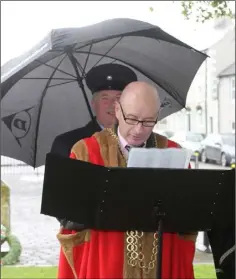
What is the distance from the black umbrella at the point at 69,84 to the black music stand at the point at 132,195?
1.51 metres

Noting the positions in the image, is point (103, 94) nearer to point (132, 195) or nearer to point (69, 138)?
point (69, 138)

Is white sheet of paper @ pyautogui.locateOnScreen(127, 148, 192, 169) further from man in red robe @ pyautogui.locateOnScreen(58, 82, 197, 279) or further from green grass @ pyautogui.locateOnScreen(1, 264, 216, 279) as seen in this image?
green grass @ pyautogui.locateOnScreen(1, 264, 216, 279)

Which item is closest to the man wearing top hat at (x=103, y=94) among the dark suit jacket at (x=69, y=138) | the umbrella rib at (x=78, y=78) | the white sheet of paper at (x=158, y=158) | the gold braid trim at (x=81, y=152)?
the dark suit jacket at (x=69, y=138)

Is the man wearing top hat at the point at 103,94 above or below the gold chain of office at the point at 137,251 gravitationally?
above

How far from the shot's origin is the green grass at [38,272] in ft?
20.6

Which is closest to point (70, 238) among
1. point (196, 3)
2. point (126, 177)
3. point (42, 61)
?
point (126, 177)

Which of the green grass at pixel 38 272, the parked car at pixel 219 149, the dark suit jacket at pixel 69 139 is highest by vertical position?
the parked car at pixel 219 149

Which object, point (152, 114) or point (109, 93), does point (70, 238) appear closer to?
point (152, 114)

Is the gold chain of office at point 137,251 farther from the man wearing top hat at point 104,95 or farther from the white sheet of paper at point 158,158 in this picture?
the man wearing top hat at point 104,95

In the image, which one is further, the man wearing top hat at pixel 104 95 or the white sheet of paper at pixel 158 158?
the man wearing top hat at pixel 104 95

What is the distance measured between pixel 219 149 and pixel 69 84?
18.7m

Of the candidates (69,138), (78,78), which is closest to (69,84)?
(78,78)

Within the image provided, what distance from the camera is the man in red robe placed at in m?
2.77

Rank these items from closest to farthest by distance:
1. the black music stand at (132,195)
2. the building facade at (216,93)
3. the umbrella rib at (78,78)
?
the black music stand at (132,195)
the umbrella rib at (78,78)
the building facade at (216,93)
